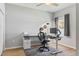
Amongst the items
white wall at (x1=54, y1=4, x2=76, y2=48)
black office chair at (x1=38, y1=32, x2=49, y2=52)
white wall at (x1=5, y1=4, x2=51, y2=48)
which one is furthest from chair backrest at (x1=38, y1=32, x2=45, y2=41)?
white wall at (x1=54, y1=4, x2=76, y2=48)

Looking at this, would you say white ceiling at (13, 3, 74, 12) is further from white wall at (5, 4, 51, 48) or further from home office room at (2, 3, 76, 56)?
white wall at (5, 4, 51, 48)

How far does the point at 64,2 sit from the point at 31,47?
65.6 inches

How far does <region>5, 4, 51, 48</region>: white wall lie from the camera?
2412 mm

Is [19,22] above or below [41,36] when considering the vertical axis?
above

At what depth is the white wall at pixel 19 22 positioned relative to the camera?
241 centimetres

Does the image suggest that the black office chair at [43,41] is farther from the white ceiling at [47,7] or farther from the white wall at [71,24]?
the white ceiling at [47,7]

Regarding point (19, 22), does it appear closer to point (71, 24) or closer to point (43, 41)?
point (43, 41)

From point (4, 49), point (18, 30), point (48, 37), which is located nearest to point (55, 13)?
point (48, 37)

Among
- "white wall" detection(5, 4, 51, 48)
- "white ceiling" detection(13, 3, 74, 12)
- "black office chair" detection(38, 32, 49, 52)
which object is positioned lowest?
"black office chair" detection(38, 32, 49, 52)

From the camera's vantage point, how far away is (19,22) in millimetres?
2492

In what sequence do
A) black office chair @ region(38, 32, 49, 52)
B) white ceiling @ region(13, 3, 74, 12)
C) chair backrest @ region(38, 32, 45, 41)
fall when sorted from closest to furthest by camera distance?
white ceiling @ region(13, 3, 74, 12), chair backrest @ region(38, 32, 45, 41), black office chair @ region(38, 32, 49, 52)

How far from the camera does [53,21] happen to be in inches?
103

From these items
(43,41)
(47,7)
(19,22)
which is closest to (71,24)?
(47,7)

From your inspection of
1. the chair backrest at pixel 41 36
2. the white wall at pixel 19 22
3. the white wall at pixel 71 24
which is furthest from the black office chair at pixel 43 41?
the white wall at pixel 71 24
